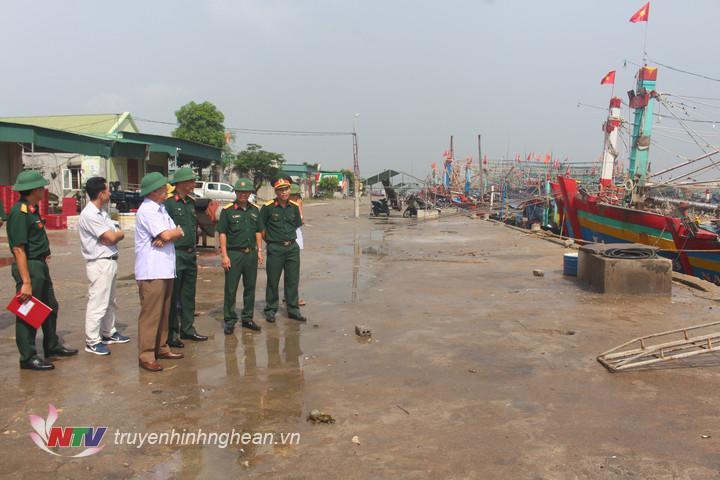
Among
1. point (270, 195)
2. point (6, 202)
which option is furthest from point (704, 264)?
point (270, 195)

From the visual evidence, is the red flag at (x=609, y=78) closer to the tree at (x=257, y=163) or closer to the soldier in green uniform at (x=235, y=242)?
the soldier in green uniform at (x=235, y=242)

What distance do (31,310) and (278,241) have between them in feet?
8.63

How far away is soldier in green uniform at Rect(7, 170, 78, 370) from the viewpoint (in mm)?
4500

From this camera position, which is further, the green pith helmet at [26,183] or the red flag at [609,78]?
the red flag at [609,78]

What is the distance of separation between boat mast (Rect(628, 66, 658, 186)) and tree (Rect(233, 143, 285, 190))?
30.1 m

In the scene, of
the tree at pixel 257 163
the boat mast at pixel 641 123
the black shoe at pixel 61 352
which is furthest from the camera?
the tree at pixel 257 163

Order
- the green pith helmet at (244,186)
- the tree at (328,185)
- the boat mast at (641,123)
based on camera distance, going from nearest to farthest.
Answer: the green pith helmet at (244,186), the boat mast at (641,123), the tree at (328,185)

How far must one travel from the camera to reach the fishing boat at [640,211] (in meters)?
13.8

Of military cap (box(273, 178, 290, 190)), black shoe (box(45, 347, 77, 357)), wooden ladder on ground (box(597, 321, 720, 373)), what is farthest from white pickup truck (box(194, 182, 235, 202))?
wooden ladder on ground (box(597, 321, 720, 373))

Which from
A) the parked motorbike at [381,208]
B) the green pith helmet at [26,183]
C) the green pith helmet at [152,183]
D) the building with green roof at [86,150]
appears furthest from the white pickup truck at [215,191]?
the green pith helmet at [152,183]

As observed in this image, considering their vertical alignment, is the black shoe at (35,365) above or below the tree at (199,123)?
below

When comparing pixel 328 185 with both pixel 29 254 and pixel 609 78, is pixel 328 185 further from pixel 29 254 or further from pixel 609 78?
pixel 29 254

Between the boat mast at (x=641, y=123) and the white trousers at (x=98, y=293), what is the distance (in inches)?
647

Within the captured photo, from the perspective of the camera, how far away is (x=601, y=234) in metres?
18.5
